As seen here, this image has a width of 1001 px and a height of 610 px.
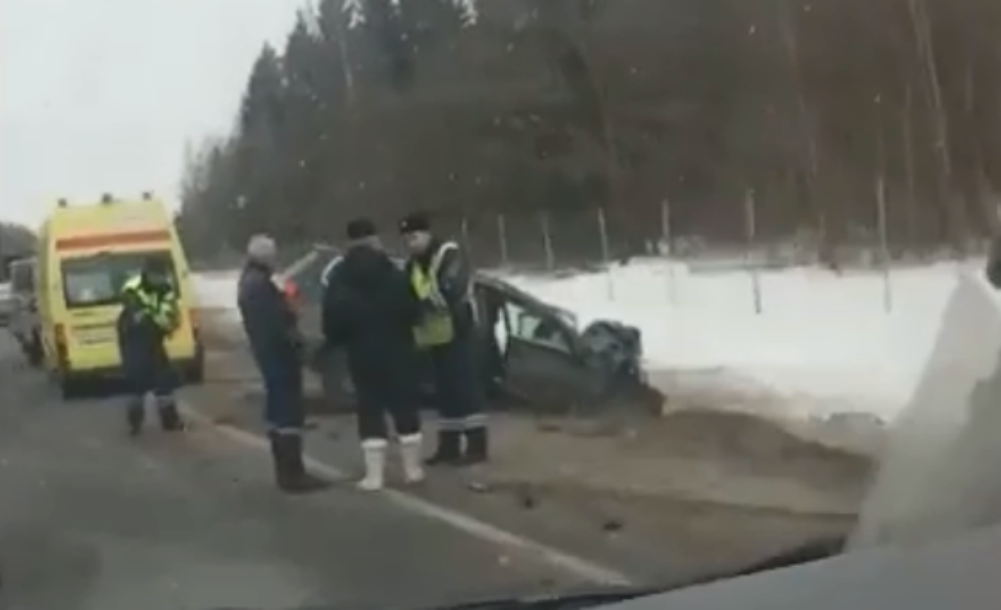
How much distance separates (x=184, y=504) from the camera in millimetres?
4273

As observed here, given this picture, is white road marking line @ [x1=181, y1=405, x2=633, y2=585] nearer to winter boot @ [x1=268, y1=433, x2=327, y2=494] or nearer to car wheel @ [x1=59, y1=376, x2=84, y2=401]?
winter boot @ [x1=268, y1=433, x2=327, y2=494]

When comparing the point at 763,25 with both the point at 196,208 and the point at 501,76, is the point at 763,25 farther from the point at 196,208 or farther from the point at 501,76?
the point at 196,208

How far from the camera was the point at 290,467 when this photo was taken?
14.5 ft

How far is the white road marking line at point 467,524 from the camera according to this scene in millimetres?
4293

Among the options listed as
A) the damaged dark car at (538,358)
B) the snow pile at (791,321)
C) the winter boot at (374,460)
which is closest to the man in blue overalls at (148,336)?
the damaged dark car at (538,358)

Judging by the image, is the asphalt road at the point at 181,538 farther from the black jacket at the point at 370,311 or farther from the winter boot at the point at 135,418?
the black jacket at the point at 370,311

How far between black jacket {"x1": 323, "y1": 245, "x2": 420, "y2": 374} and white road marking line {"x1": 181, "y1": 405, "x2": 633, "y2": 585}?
234 millimetres

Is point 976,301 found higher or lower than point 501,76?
lower

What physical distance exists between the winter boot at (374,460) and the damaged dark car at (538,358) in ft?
0.28

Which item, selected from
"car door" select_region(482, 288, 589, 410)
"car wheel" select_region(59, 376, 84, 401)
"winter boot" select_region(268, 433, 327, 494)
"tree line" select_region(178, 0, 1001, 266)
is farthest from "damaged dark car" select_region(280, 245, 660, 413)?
"car wheel" select_region(59, 376, 84, 401)

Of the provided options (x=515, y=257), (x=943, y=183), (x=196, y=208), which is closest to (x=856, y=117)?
(x=943, y=183)

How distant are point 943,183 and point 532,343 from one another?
0.91 m

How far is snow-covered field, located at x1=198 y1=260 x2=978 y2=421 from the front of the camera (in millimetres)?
4547

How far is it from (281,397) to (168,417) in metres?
0.23
